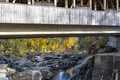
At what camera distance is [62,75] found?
36.3m

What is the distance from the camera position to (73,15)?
69.9 ft

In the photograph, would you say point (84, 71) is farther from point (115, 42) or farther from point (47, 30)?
point (47, 30)

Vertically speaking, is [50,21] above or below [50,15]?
below

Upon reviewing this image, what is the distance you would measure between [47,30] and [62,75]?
1644cm

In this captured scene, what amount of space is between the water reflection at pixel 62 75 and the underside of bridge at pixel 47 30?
9.31 metres

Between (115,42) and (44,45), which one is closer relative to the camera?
(115,42)

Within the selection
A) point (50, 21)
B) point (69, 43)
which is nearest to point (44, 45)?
point (69, 43)

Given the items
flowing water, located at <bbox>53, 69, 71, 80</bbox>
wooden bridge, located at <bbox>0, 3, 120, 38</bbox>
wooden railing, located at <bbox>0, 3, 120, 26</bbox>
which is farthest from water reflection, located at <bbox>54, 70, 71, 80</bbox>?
wooden railing, located at <bbox>0, 3, 120, 26</bbox>

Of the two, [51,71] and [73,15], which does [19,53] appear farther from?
[73,15]

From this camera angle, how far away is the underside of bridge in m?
17.8

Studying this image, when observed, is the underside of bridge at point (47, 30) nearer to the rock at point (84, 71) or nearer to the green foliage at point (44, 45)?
the rock at point (84, 71)

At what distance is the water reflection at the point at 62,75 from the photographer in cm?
3459

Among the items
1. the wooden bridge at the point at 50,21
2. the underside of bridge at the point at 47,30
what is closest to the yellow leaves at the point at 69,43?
the underside of bridge at the point at 47,30

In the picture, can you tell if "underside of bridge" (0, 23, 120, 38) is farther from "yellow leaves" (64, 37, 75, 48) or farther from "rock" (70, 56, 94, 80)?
"yellow leaves" (64, 37, 75, 48)
